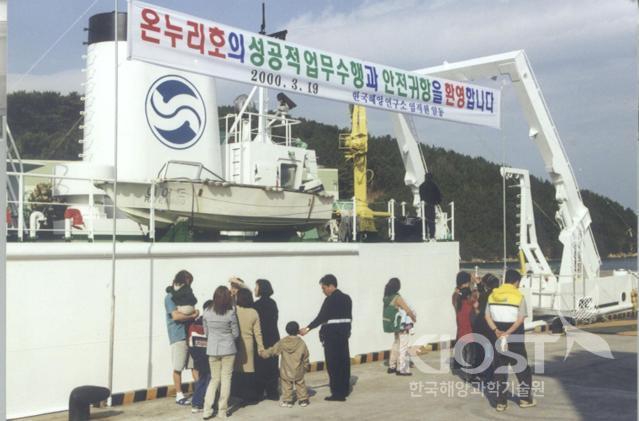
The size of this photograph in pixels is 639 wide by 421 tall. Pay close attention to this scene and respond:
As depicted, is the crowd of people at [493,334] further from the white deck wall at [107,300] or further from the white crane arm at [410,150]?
the white crane arm at [410,150]

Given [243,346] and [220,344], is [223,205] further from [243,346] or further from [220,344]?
[220,344]

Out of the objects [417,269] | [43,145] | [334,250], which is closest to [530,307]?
[417,269]

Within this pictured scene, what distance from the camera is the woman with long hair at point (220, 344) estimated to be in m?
8.74

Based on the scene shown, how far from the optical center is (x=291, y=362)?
370 inches

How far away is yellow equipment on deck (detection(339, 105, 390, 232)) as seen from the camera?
17.4 m

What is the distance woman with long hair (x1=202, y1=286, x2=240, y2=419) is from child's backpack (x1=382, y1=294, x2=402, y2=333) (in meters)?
3.38

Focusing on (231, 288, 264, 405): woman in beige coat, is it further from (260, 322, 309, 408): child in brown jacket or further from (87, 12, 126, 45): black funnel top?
(87, 12, 126, 45): black funnel top

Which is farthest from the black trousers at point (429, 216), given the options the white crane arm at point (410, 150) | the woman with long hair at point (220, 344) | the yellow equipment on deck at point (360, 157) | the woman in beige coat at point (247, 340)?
the woman with long hair at point (220, 344)

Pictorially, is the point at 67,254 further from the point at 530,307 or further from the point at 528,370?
the point at 530,307

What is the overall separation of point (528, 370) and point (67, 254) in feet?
19.7

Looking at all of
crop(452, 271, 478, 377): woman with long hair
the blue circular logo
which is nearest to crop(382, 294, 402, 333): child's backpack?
crop(452, 271, 478, 377): woman with long hair

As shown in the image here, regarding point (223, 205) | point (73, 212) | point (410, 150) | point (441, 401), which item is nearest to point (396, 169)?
point (410, 150)

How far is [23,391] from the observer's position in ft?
29.9

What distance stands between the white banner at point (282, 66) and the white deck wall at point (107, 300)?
2631 millimetres
